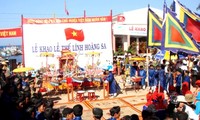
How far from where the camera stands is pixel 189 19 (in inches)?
401

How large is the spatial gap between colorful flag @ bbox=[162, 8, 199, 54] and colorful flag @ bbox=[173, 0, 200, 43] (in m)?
0.58

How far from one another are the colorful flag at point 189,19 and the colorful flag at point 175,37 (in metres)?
0.58

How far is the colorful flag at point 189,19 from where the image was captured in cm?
1011

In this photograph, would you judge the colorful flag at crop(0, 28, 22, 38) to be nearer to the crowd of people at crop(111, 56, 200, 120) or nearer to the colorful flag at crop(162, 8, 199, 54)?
the crowd of people at crop(111, 56, 200, 120)

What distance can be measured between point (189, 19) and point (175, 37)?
3.71 ft

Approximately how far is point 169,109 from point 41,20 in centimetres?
1298

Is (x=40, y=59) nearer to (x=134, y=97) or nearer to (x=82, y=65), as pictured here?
(x=82, y=65)

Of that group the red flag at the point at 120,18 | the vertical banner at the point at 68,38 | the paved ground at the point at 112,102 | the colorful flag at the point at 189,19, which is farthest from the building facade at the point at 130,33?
the colorful flag at the point at 189,19

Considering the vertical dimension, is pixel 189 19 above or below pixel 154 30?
above

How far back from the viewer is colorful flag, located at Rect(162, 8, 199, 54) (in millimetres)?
9352

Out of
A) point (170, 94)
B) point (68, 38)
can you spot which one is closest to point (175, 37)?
point (170, 94)

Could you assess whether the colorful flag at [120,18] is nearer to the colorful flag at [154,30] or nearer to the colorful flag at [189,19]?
the colorful flag at [154,30]

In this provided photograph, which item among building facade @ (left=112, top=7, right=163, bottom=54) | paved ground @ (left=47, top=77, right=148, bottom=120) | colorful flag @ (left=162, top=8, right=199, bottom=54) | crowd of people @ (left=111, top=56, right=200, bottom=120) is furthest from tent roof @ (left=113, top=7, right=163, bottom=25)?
colorful flag @ (left=162, top=8, right=199, bottom=54)

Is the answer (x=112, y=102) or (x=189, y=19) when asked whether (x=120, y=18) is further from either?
(x=189, y=19)
